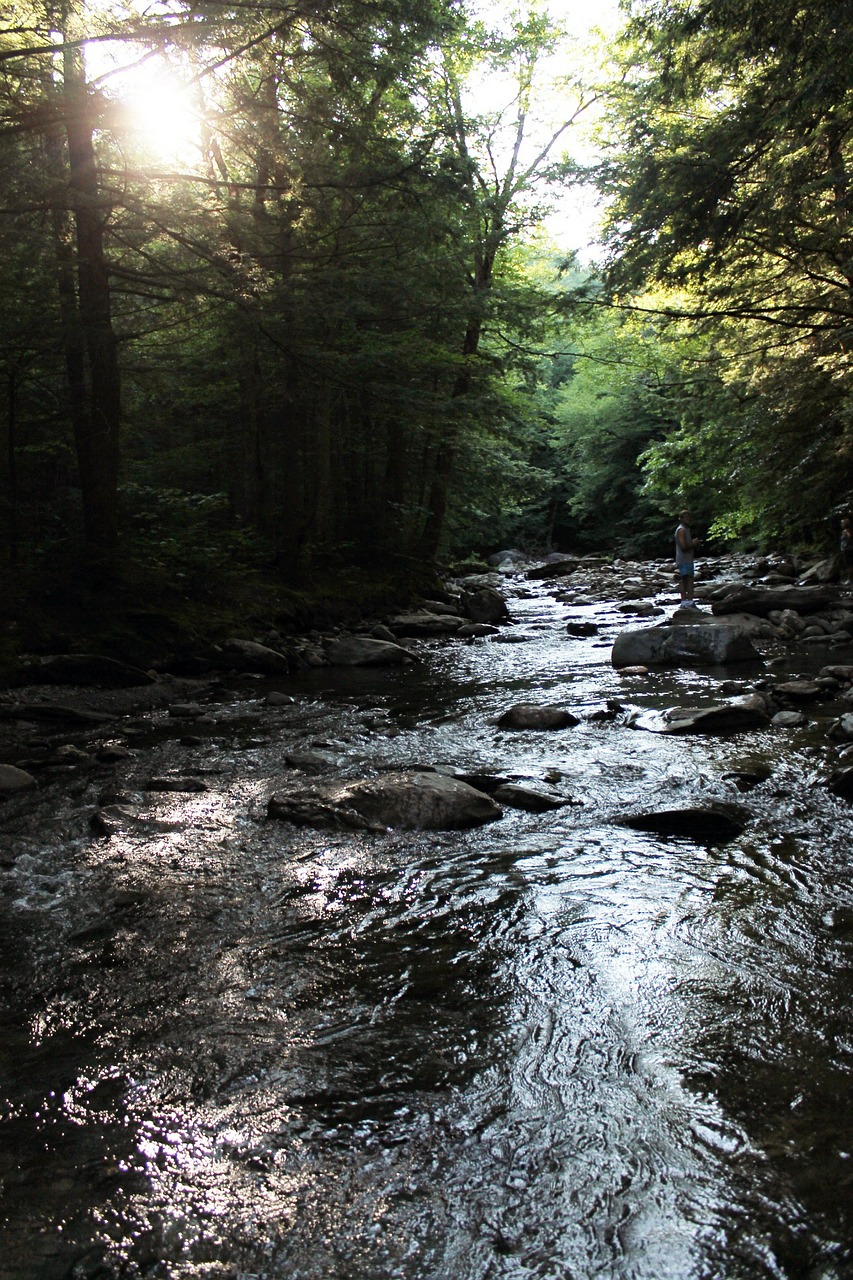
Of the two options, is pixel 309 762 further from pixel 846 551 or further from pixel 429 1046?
pixel 846 551

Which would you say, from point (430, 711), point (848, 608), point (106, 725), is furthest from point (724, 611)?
point (106, 725)

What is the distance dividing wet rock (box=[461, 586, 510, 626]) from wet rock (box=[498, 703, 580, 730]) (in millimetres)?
8192

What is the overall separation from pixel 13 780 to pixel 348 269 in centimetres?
759

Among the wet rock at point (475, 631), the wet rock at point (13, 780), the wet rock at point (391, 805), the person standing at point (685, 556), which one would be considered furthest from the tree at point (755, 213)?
the wet rock at point (13, 780)

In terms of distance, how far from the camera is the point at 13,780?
5574mm

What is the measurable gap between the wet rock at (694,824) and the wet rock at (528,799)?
0.52 metres

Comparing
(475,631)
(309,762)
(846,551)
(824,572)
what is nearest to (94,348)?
(309,762)

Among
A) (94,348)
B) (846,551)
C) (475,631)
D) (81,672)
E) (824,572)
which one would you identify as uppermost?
(94,348)

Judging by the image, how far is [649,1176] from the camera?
81.6 inches

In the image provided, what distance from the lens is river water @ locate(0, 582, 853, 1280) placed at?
75.4 inches

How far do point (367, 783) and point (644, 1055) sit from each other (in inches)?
108

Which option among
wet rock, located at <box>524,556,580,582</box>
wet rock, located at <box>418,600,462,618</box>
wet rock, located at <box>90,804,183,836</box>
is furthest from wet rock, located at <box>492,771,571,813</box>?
wet rock, located at <box>524,556,580,582</box>

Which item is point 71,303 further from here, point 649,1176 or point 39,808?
point 649,1176

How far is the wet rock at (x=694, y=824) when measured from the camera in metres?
4.50
